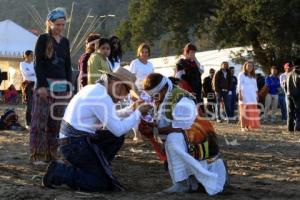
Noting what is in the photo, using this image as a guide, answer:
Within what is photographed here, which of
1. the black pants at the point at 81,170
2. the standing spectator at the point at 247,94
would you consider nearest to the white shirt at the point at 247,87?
the standing spectator at the point at 247,94

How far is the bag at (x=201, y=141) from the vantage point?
5.48 m

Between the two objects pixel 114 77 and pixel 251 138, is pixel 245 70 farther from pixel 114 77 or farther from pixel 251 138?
pixel 114 77

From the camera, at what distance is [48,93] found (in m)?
6.78

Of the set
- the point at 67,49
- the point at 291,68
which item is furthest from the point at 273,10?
the point at 67,49

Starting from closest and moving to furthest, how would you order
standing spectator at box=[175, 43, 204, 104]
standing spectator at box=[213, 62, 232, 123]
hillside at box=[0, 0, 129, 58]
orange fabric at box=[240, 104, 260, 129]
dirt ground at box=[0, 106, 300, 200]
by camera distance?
dirt ground at box=[0, 106, 300, 200] → standing spectator at box=[175, 43, 204, 104] → orange fabric at box=[240, 104, 260, 129] → standing spectator at box=[213, 62, 232, 123] → hillside at box=[0, 0, 129, 58]

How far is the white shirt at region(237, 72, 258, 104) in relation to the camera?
1327 centimetres

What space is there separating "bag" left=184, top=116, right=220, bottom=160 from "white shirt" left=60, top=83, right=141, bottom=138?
0.53 meters

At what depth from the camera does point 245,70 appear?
43.6 feet

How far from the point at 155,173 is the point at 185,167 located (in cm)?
117

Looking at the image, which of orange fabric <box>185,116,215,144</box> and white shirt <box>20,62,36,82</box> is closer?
orange fabric <box>185,116,215,144</box>

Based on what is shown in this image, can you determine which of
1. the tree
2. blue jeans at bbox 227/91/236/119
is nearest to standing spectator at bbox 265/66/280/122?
blue jeans at bbox 227/91/236/119

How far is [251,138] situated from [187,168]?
6010 mm

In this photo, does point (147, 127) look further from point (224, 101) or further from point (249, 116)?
point (224, 101)

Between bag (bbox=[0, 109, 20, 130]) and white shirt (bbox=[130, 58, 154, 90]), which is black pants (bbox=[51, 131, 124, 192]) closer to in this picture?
white shirt (bbox=[130, 58, 154, 90])
